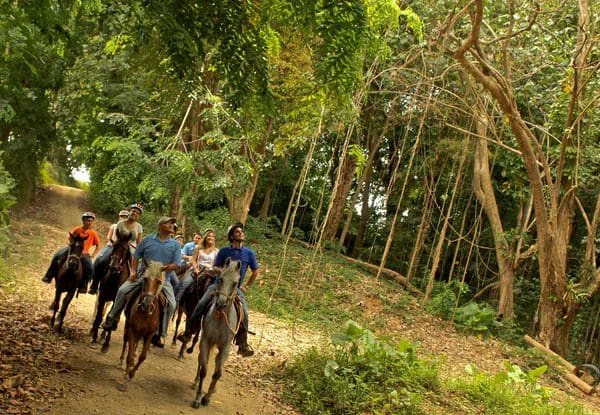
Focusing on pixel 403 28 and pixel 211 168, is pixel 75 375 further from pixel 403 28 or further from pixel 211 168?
pixel 403 28

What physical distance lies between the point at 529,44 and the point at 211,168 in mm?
9249

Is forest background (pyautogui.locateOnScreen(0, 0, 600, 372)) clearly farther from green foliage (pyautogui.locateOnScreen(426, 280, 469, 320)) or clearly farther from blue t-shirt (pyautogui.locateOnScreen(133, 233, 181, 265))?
blue t-shirt (pyautogui.locateOnScreen(133, 233, 181, 265))

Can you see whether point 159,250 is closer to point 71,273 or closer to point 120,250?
point 120,250

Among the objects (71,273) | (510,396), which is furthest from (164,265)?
(510,396)

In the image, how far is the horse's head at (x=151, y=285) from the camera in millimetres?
6977

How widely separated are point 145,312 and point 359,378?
3.78m

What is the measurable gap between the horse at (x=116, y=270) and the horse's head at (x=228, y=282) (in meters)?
1.91

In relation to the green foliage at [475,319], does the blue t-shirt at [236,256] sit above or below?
above

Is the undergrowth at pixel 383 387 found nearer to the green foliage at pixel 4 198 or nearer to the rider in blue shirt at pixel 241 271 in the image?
the rider in blue shirt at pixel 241 271

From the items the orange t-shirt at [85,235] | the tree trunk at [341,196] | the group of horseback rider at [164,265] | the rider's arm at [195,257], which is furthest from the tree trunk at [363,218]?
the orange t-shirt at [85,235]

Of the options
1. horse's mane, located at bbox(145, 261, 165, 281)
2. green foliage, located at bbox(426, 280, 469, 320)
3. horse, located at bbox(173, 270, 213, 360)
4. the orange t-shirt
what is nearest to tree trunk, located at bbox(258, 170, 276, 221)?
green foliage, located at bbox(426, 280, 469, 320)

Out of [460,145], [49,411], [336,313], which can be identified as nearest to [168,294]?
[49,411]

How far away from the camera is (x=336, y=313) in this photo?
1880cm

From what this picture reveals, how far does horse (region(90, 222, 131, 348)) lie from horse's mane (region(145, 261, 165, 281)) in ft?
5.29
